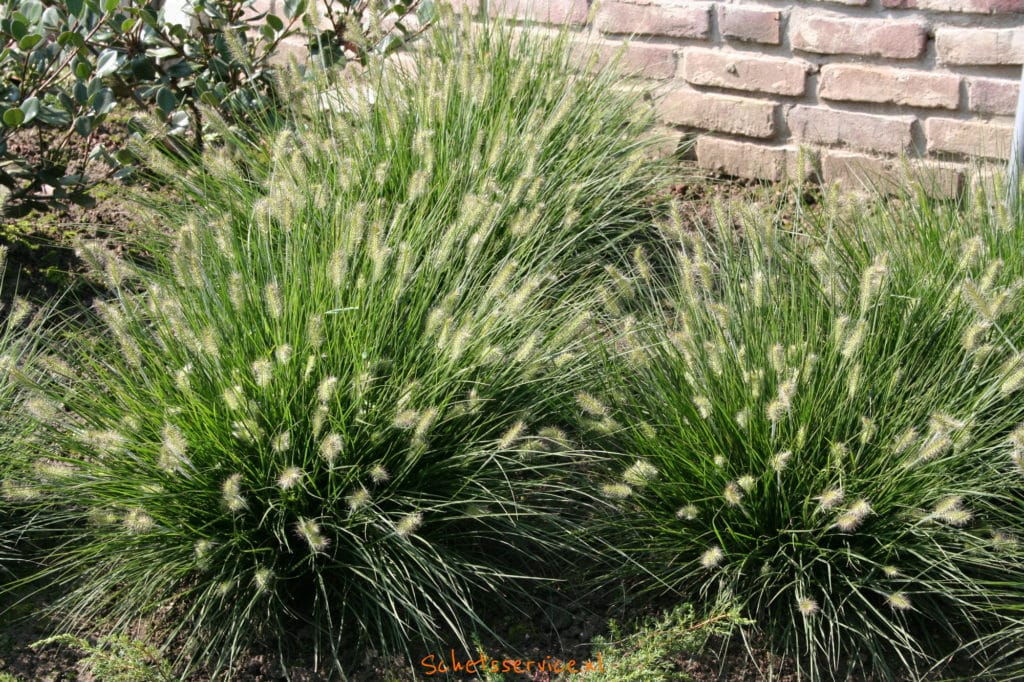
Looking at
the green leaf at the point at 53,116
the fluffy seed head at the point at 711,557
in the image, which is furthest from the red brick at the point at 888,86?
the green leaf at the point at 53,116

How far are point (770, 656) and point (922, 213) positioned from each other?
1.46 metres

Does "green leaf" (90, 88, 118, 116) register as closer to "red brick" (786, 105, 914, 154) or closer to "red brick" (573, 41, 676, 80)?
"red brick" (573, 41, 676, 80)

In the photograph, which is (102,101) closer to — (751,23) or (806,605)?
(751,23)

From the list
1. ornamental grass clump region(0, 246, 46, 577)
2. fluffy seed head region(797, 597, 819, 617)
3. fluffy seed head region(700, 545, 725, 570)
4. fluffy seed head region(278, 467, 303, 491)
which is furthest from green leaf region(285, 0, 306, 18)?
fluffy seed head region(797, 597, 819, 617)

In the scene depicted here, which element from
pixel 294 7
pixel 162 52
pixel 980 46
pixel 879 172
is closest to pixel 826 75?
pixel 879 172

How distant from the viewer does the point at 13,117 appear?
3.45 metres

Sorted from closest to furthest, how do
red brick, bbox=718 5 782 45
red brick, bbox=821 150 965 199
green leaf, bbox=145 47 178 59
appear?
red brick, bbox=821 150 965 199 → red brick, bbox=718 5 782 45 → green leaf, bbox=145 47 178 59

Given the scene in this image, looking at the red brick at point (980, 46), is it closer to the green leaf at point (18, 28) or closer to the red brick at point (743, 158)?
the red brick at point (743, 158)

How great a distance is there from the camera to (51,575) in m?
2.73

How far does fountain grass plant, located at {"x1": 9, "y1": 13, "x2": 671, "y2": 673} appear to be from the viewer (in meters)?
2.39

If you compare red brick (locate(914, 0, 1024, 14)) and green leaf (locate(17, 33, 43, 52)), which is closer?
green leaf (locate(17, 33, 43, 52))

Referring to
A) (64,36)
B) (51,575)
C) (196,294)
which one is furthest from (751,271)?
(64,36)

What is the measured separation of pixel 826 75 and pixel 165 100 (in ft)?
7.83

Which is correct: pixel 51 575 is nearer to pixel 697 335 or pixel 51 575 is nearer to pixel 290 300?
pixel 290 300
